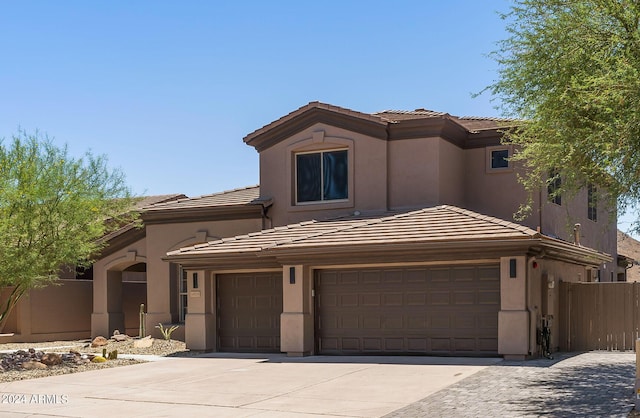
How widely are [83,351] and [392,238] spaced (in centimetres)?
1093

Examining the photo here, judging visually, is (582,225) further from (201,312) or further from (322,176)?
(201,312)

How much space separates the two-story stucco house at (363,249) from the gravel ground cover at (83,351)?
4.04 feet

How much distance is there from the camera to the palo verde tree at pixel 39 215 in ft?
67.9

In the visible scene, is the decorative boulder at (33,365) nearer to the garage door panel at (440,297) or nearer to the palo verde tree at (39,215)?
the palo verde tree at (39,215)

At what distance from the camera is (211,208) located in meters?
27.0

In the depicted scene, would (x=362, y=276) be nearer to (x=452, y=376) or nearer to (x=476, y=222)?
(x=476, y=222)

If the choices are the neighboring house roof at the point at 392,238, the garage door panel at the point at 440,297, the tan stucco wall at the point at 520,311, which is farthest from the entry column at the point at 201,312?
the tan stucco wall at the point at 520,311

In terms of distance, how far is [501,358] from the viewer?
63.3 ft

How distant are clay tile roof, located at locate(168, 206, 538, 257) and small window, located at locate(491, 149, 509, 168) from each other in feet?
11.8

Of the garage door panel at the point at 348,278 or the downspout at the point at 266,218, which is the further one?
the downspout at the point at 266,218

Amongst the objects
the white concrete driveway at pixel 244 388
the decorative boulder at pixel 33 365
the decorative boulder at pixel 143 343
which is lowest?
the decorative boulder at pixel 143 343

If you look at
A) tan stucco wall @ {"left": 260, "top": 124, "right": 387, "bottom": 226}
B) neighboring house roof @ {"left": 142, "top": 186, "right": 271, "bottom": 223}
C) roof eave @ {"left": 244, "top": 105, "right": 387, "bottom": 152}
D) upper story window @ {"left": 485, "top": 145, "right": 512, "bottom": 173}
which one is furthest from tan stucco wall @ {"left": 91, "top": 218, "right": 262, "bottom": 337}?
upper story window @ {"left": 485, "top": 145, "right": 512, "bottom": 173}

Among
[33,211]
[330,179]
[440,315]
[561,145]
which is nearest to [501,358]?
[440,315]

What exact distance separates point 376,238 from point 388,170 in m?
4.60
